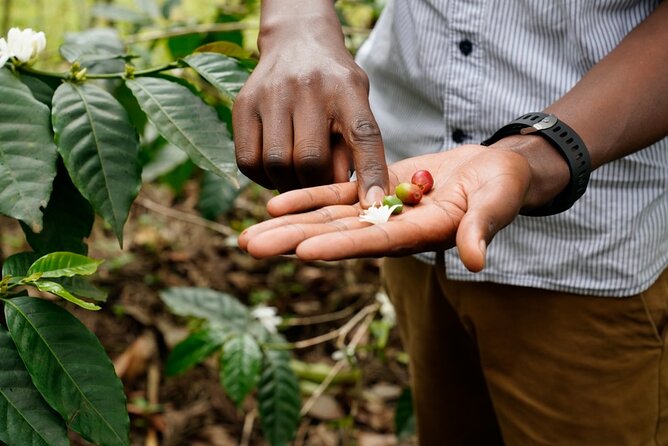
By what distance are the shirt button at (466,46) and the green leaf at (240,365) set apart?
105 centimetres

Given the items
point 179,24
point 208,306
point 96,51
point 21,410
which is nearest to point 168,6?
point 179,24

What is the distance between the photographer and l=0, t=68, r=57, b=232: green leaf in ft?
3.45

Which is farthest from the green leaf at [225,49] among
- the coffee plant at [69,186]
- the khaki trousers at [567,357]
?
the khaki trousers at [567,357]

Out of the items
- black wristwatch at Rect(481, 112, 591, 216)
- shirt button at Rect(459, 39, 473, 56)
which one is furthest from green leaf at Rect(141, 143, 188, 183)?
black wristwatch at Rect(481, 112, 591, 216)

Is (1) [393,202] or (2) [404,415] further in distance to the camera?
(2) [404,415]

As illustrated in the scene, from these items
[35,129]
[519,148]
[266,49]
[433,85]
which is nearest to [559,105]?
[519,148]

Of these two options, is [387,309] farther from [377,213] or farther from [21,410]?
[21,410]

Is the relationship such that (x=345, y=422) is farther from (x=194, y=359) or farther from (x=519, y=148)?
(x=519, y=148)

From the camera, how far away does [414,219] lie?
44.7 inches

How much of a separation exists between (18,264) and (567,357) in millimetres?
1082

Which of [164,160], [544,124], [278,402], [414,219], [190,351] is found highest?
[544,124]

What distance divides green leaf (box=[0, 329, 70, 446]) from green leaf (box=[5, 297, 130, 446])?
0.10 feet

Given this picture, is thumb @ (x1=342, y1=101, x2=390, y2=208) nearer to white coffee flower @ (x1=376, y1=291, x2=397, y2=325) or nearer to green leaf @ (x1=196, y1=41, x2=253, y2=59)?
green leaf @ (x1=196, y1=41, x2=253, y2=59)

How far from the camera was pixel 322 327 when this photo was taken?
3.10 meters
